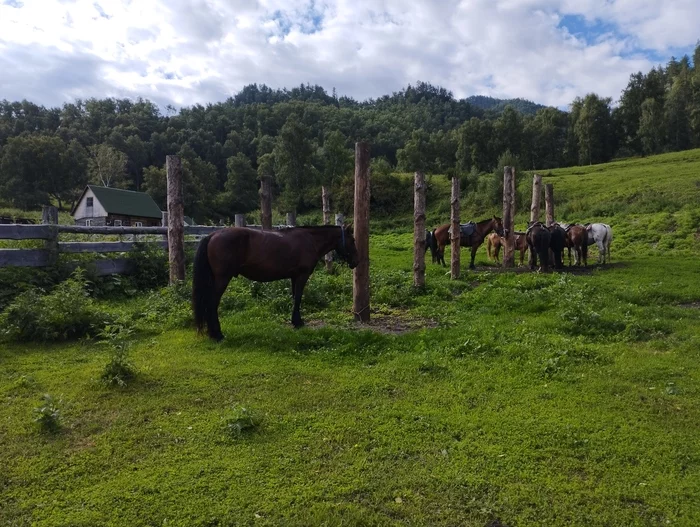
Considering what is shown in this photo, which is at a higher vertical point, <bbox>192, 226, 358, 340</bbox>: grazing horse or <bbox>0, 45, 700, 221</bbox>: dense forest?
<bbox>0, 45, 700, 221</bbox>: dense forest

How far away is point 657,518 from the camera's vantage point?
127 inches

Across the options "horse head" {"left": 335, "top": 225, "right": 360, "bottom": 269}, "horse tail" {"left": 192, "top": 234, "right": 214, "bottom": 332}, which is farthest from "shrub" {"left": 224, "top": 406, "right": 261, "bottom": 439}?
"horse head" {"left": 335, "top": 225, "right": 360, "bottom": 269}

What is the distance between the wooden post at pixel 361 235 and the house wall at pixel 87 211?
4128 cm

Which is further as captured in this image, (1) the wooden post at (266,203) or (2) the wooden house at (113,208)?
(2) the wooden house at (113,208)

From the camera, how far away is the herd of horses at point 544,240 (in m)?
14.9

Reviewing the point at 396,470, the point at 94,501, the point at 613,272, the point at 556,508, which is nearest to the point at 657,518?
the point at 556,508

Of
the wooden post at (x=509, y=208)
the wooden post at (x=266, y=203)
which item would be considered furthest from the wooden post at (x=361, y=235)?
the wooden post at (x=509, y=208)

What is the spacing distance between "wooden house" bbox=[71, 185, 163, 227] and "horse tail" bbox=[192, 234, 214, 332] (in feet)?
130

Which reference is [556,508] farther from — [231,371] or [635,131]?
[635,131]

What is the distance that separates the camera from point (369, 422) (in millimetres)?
4633

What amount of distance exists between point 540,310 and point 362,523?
285 inches

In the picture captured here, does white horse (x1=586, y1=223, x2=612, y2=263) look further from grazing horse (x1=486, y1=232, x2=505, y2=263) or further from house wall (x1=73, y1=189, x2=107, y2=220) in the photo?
house wall (x1=73, y1=189, x2=107, y2=220)

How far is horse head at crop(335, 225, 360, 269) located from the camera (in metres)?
9.30

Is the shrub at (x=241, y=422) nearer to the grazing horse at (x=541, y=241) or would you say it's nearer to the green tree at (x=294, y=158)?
the grazing horse at (x=541, y=241)
